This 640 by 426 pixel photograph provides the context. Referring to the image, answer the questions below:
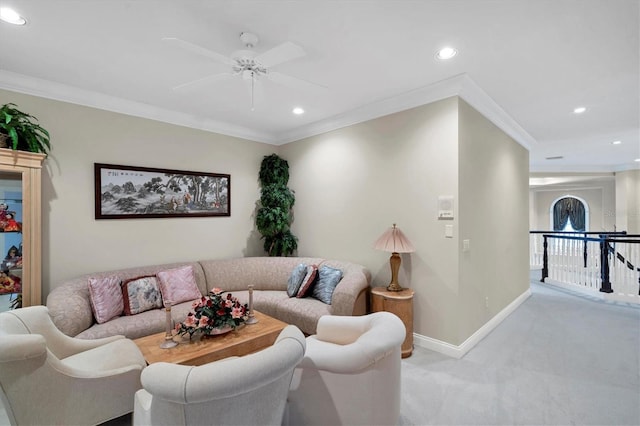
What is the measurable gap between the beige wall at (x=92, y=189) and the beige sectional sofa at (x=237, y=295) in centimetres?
27

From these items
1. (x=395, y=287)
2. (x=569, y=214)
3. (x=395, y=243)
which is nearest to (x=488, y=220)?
(x=395, y=243)

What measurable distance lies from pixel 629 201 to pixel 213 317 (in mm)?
10210

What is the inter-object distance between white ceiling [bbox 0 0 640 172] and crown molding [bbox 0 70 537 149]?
15mm

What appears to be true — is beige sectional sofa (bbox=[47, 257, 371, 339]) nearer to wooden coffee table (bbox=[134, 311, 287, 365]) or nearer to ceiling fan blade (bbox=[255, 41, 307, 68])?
wooden coffee table (bbox=[134, 311, 287, 365])

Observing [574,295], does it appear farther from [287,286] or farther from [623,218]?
[287,286]

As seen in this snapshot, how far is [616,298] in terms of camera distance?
16.0 ft

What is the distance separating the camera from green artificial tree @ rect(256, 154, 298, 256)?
14.5ft

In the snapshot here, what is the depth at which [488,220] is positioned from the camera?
365 centimetres

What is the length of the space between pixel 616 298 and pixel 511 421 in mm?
4561

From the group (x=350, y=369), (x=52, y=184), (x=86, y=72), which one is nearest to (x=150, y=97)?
(x=86, y=72)

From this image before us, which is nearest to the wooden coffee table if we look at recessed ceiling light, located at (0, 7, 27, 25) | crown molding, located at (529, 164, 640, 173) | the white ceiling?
the white ceiling

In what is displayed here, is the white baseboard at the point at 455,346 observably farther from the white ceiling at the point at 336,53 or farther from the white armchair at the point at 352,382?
the white ceiling at the point at 336,53

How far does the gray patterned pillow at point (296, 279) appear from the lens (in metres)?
3.64

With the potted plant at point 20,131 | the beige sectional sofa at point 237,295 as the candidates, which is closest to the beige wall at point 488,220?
the beige sectional sofa at point 237,295
